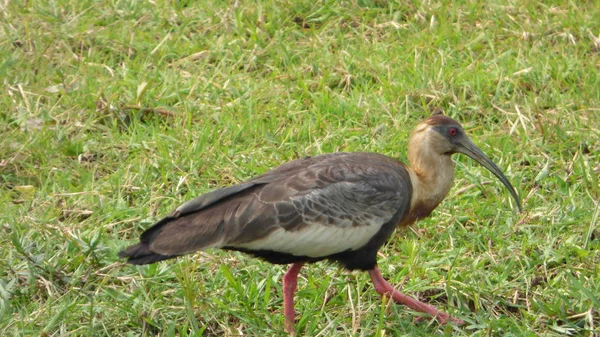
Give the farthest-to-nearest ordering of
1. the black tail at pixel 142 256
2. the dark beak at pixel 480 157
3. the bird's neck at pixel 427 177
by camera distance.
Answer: the dark beak at pixel 480 157
the bird's neck at pixel 427 177
the black tail at pixel 142 256

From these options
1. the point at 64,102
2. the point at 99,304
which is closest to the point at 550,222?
the point at 99,304

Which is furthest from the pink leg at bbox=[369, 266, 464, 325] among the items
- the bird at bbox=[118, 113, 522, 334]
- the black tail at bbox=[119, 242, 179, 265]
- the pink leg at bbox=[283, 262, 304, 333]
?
the black tail at bbox=[119, 242, 179, 265]

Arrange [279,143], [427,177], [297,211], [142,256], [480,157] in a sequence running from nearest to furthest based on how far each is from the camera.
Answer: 1. [142,256]
2. [297,211]
3. [427,177]
4. [480,157]
5. [279,143]

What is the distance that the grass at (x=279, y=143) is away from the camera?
17.3ft

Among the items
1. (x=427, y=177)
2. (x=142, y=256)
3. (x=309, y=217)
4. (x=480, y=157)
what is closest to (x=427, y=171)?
(x=427, y=177)

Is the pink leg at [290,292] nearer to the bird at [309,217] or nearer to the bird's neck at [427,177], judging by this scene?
the bird at [309,217]

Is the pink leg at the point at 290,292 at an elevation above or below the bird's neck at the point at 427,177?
below

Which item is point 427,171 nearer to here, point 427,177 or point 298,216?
point 427,177

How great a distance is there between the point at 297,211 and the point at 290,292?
45cm

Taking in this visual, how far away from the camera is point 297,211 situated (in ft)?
16.5

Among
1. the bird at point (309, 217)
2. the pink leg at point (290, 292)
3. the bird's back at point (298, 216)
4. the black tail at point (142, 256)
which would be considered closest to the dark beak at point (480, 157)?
the bird at point (309, 217)

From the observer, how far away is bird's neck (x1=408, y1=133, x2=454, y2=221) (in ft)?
18.1

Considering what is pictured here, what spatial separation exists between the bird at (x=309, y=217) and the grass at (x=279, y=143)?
0.26 metres

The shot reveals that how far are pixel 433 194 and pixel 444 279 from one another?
17.4 inches
